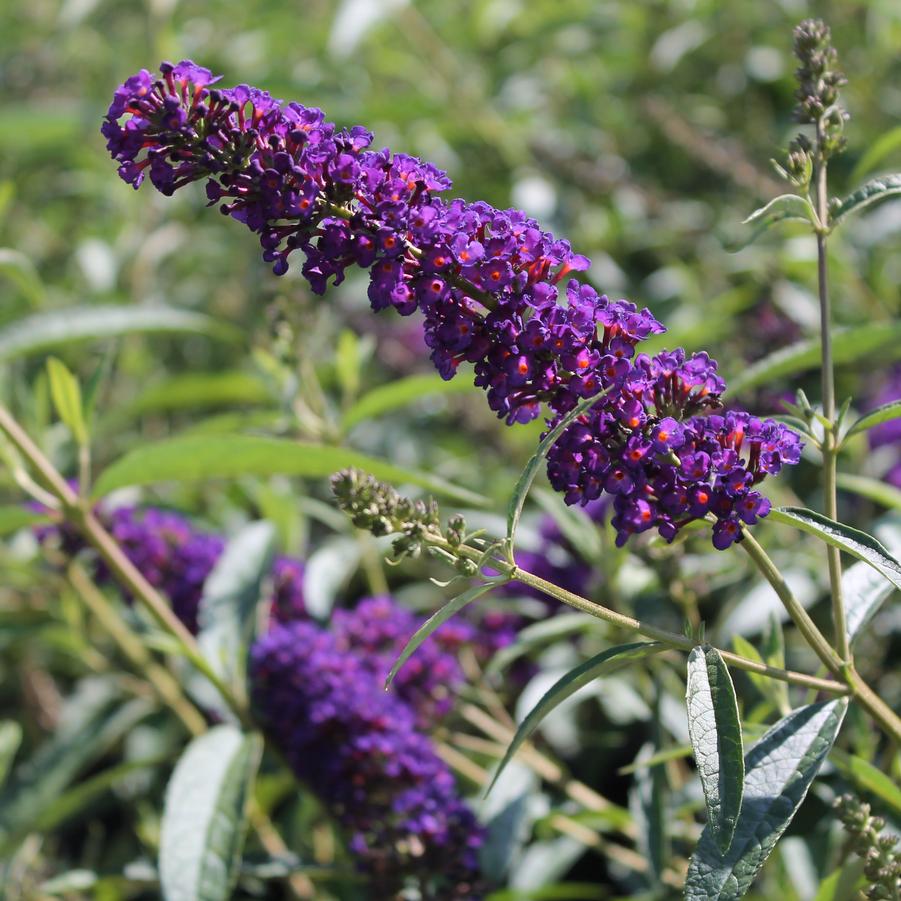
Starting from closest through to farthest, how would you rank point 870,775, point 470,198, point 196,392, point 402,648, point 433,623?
point 433,623 → point 870,775 → point 402,648 → point 196,392 → point 470,198

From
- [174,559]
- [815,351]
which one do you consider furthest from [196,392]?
[815,351]

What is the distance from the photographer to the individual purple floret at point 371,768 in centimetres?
215

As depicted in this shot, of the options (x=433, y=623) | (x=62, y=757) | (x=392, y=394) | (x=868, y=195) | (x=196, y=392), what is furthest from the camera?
(x=196, y=392)

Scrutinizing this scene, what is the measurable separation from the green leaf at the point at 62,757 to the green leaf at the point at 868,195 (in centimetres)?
221

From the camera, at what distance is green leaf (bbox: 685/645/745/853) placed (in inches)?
52.0

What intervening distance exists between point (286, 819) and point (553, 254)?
2.01 meters

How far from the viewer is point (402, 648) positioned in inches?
98.2

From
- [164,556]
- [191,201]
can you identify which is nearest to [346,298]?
[191,201]

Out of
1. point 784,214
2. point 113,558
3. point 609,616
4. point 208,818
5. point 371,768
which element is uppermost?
point 784,214

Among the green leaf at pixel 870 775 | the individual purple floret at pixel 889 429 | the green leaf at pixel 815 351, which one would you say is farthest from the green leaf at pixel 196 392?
the green leaf at pixel 870 775

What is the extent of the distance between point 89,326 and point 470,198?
1.85 meters

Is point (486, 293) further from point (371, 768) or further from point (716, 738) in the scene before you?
point (371, 768)

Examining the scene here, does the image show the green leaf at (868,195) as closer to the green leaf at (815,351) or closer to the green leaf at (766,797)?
the green leaf at (815,351)

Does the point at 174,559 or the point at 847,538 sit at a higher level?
the point at 847,538
